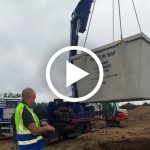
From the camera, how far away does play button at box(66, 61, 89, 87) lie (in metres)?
11.7

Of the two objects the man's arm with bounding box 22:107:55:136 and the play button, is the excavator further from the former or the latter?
the man's arm with bounding box 22:107:55:136

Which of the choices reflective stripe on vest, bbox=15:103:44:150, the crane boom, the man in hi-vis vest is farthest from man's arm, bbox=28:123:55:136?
the crane boom

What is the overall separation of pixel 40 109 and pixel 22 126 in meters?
10.3

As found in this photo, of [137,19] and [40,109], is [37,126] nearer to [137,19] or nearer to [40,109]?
[137,19]

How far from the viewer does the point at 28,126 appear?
224 inches

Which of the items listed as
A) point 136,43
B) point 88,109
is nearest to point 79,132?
point 88,109

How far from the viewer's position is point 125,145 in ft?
48.5

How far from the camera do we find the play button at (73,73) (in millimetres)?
11747

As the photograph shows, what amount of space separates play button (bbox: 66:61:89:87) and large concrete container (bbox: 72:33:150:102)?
57 centimetres

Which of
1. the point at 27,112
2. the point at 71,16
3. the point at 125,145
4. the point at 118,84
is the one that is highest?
the point at 71,16

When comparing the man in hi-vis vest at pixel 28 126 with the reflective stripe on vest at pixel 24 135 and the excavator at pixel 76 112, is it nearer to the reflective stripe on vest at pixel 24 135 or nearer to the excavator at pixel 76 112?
the reflective stripe on vest at pixel 24 135

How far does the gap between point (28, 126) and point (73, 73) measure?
21.8 ft

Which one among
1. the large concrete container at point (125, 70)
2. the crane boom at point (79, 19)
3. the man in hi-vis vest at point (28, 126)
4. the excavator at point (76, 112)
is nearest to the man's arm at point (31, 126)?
the man in hi-vis vest at point (28, 126)

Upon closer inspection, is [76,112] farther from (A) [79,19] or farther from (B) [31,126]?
(B) [31,126]
